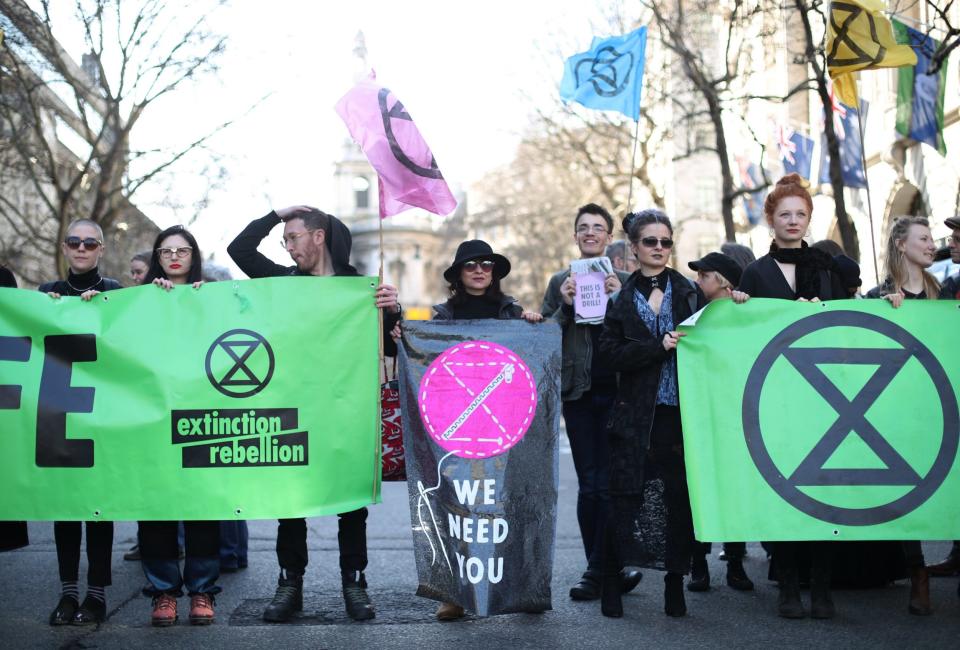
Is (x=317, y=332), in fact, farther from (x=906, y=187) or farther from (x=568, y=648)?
(x=906, y=187)

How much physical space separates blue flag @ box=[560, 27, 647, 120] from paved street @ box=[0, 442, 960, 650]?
3.95 m

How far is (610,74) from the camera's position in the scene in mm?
9164

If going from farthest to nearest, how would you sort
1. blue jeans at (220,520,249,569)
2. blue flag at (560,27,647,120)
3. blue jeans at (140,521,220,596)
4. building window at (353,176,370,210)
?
building window at (353,176,370,210)
blue flag at (560,27,647,120)
blue jeans at (220,520,249,569)
blue jeans at (140,521,220,596)

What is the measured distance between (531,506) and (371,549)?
2.93 metres

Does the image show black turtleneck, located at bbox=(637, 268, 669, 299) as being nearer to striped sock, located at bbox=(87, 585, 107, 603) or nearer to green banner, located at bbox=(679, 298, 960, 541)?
green banner, located at bbox=(679, 298, 960, 541)

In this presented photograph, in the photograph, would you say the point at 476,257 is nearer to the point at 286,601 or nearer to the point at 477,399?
the point at 477,399

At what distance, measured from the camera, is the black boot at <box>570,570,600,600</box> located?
629cm

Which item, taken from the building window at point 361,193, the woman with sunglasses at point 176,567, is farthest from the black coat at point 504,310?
the building window at point 361,193

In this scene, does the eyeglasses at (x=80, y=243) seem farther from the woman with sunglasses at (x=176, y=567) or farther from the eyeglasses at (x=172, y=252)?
the woman with sunglasses at (x=176, y=567)

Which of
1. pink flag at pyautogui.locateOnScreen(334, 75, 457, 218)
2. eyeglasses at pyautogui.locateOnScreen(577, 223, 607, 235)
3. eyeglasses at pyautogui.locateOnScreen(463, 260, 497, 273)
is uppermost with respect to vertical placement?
pink flag at pyautogui.locateOnScreen(334, 75, 457, 218)

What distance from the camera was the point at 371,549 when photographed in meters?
8.15

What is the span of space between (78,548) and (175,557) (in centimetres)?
61

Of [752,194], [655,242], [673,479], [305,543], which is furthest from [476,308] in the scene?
[752,194]

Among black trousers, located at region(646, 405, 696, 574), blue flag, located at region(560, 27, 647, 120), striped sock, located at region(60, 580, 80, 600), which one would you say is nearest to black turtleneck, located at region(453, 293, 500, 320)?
black trousers, located at region(646, 405, 696, 574)
